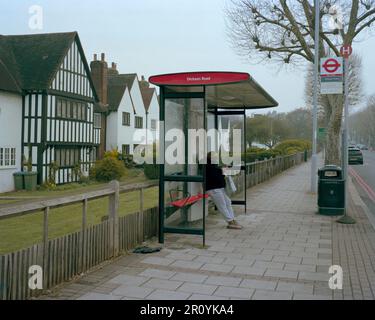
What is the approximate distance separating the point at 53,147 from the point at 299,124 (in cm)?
6027

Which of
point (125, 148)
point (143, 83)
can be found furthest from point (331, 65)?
point (143, 83)

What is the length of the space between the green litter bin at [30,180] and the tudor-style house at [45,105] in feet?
2.38

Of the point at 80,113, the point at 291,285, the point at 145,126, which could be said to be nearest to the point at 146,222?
the point at 291,285

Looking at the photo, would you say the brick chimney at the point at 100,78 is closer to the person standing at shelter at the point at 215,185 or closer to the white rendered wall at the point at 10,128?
the white rendered wall at the point at 10,128

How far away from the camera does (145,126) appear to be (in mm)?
46656

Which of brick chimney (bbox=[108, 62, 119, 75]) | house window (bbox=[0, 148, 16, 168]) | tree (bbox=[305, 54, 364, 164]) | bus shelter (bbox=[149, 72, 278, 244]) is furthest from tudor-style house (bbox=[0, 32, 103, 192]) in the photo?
bus shelter (bbox=[149, 72, 278, 244])

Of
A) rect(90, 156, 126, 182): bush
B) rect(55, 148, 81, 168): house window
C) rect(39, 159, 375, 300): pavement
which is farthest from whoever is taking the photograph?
rect(90, 156, 126, 182): bush

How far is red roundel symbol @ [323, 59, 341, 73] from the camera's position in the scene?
1257 cm

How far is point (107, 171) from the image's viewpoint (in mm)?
28203

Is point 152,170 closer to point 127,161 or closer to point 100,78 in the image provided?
point 127,161

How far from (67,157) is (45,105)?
13.3ft

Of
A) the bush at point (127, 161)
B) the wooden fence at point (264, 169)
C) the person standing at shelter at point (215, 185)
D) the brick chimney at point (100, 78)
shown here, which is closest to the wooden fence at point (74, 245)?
the person standing at shelter at point (215, 185)

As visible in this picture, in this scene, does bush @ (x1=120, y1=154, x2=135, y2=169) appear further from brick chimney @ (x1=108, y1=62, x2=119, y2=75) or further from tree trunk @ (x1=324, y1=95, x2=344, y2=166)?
tree trunk @ (x1=324, y1=95, x2=344, y2=166)

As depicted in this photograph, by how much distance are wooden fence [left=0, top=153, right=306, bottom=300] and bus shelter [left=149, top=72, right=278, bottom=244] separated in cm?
42
